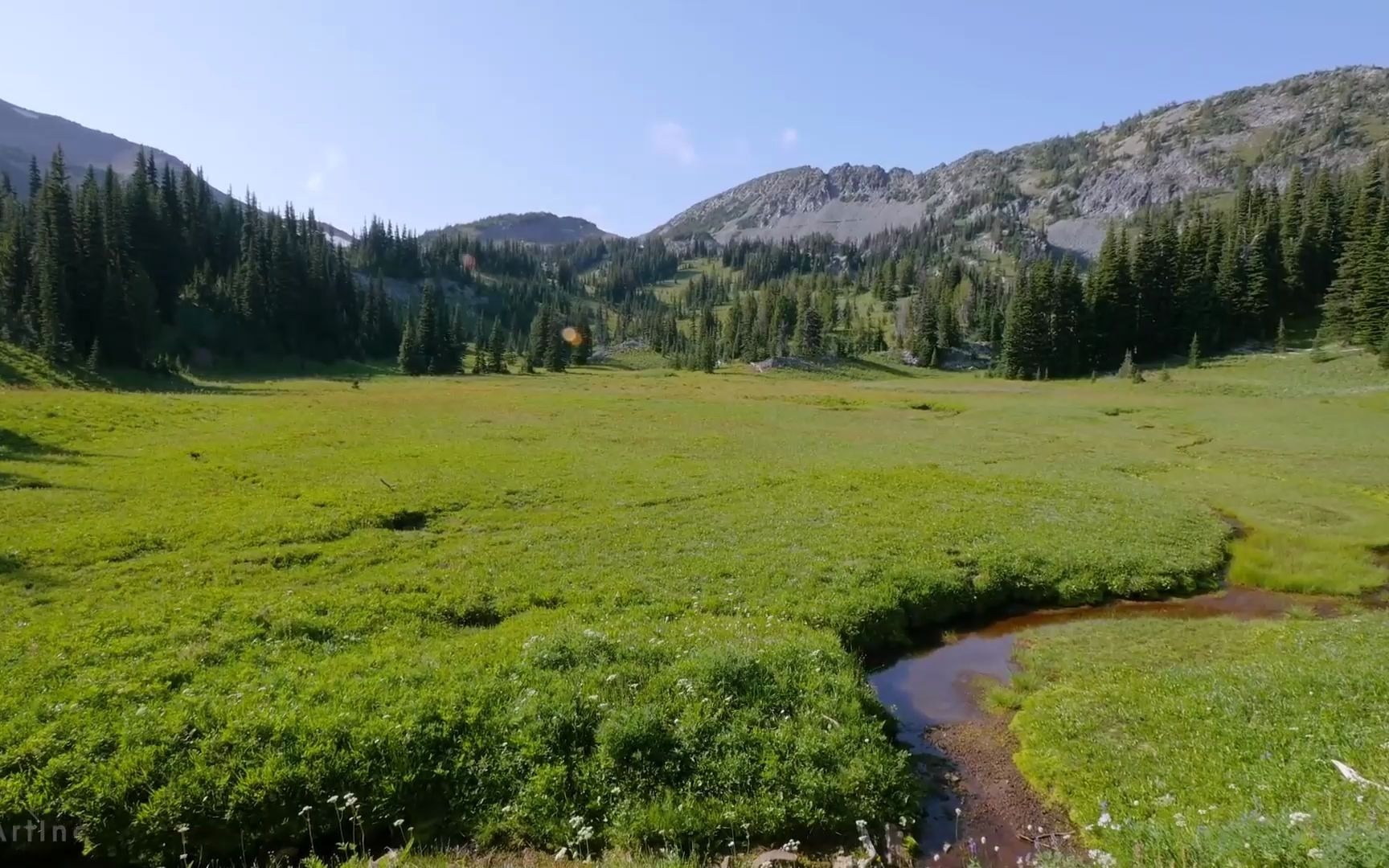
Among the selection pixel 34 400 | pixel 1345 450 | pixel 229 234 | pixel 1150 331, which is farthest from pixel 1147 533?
pixel 229 234

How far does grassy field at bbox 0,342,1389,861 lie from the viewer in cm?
988

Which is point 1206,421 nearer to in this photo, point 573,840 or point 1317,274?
point 573,840

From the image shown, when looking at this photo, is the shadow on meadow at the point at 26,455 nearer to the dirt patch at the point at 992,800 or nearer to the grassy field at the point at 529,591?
the grassy field at the point at 529,591

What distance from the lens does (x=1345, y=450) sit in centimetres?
4341

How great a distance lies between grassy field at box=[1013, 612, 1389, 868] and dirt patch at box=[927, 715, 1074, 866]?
0.37 m

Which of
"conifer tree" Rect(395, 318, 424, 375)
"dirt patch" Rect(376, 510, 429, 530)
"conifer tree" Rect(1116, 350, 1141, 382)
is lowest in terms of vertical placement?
"dirt patch" Rect(376, 510, 429, 530)

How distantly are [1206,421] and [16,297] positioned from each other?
503ft

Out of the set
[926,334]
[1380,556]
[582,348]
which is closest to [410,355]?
[582,348]

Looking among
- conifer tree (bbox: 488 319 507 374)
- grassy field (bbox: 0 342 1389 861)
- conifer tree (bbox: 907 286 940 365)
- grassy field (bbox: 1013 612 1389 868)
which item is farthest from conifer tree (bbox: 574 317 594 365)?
grassy field (bbox: 1013 612 1389 868)

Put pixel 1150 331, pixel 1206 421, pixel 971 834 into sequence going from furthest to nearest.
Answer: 1. pixel 1150 331
2. pixel 1206 421
3. pixel 971 834

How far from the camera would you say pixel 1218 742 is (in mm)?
10547

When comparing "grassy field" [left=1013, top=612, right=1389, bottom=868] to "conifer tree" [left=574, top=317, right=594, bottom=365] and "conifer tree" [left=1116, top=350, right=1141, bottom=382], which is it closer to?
"conifer tree" [left=1116, top=350, right=1141, bottom=382]

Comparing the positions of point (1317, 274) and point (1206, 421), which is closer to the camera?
point (1206, 421)

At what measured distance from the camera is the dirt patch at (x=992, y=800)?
9.74 metres
